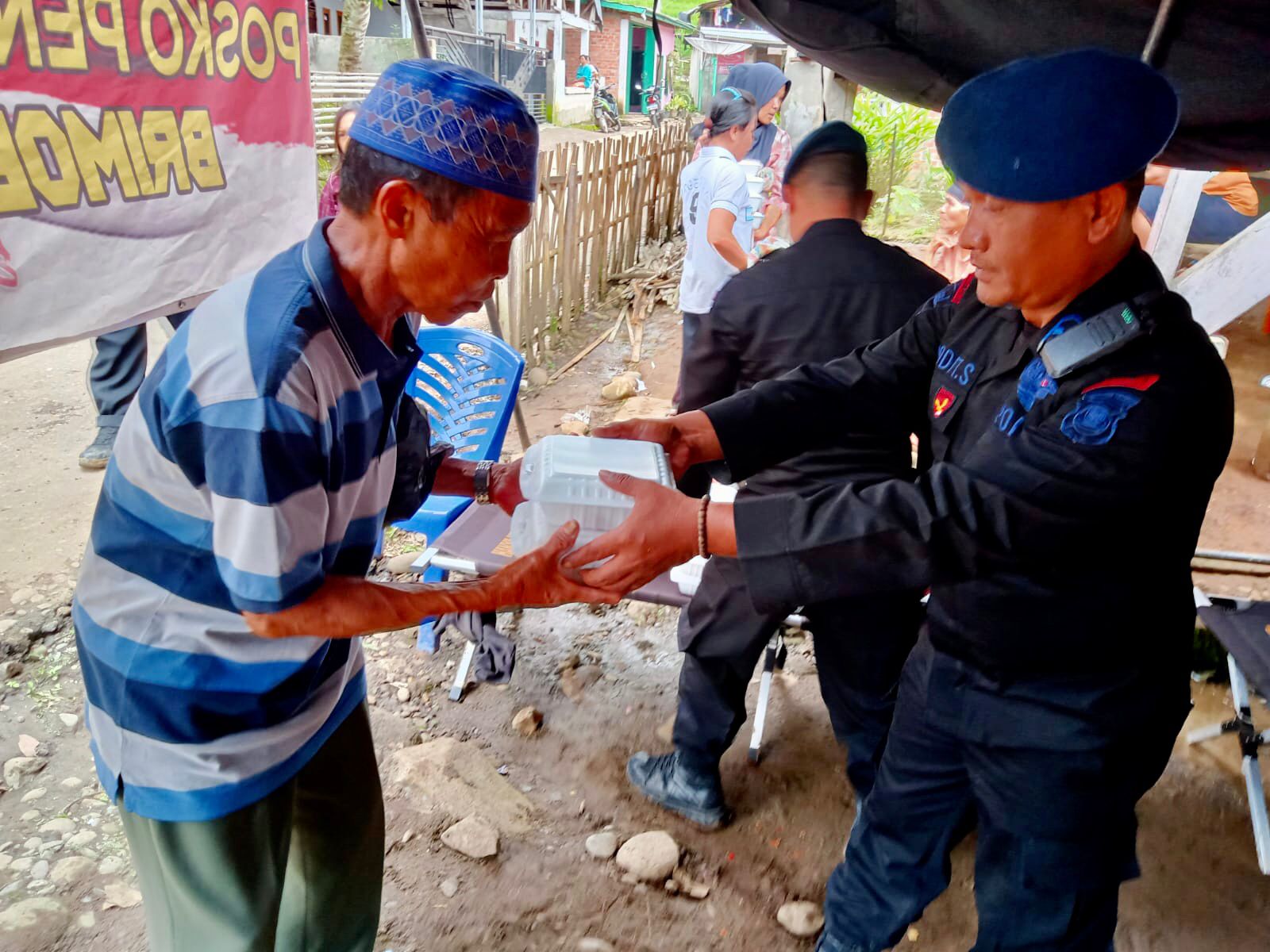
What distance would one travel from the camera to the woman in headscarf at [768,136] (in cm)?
545

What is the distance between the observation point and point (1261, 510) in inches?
212

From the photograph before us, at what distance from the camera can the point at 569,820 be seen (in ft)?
9.93

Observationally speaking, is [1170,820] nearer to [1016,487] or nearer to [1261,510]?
[1016,487]

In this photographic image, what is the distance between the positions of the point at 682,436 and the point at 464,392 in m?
2.15

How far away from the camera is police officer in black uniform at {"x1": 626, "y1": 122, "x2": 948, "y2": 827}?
2.70 m

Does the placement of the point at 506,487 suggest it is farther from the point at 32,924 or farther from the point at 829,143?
the point at 32,924

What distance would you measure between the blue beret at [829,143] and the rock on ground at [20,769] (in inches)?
135

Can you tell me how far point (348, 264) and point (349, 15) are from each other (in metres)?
13.2

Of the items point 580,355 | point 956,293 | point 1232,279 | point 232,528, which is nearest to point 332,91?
point 580,355

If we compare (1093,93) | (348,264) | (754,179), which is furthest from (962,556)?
(754,179)

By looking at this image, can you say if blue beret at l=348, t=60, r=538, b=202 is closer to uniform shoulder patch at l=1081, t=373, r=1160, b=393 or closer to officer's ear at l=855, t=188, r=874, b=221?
uniform shoulder patch at l=1081, t=373, r=1160, b=393

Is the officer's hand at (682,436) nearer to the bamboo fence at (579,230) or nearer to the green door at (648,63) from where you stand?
the bamboo fence at (579,230)

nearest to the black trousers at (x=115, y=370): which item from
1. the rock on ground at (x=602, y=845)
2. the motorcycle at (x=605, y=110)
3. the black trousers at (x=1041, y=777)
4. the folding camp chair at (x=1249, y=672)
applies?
the rock on ground at (x=602, y=845)

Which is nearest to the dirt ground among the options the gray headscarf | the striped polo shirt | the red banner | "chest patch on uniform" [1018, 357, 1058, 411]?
the striped polo shirt
